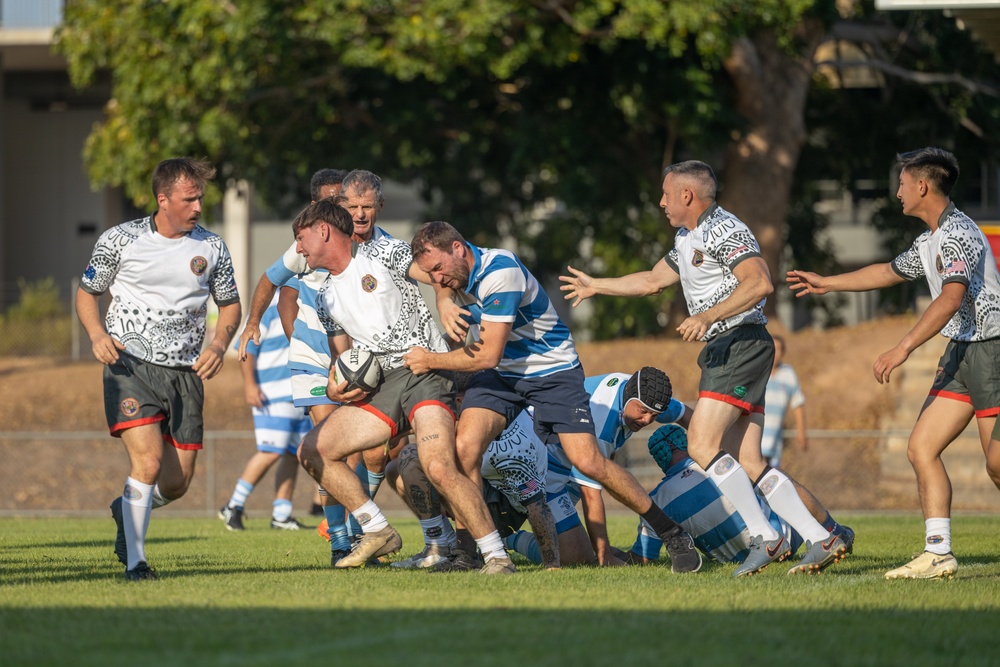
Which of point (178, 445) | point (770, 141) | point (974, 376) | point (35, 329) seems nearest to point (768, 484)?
point (974, 376)

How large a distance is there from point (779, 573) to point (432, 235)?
2719mm

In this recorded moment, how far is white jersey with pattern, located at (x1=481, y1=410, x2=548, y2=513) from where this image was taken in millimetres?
8086

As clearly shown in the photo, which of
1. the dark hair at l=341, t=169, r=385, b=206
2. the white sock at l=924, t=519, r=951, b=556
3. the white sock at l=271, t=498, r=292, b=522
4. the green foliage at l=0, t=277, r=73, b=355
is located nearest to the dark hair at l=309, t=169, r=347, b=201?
the dark hair at l=341, t=169, r=385, b=206

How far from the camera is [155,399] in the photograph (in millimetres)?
7512

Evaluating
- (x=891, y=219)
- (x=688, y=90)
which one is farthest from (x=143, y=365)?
(x=891, y=219)

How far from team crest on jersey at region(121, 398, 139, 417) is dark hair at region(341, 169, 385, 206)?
2.08m

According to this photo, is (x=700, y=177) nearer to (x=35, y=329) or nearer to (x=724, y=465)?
(x=724, y=465)

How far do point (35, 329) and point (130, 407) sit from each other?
21947mm

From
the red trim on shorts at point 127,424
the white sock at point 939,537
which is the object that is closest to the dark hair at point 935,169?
the white sock at point 939,537

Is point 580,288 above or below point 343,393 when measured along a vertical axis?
above

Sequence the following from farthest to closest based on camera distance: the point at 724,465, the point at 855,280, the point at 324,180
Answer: the point at 324,180 → the point at 855,280 → the point at 724,465

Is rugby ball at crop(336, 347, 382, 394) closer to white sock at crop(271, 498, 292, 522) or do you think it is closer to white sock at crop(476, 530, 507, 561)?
white sock at crop(476, 530, 507, 561)

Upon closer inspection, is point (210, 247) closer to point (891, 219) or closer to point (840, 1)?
point (840, 1)

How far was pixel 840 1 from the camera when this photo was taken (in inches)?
879
